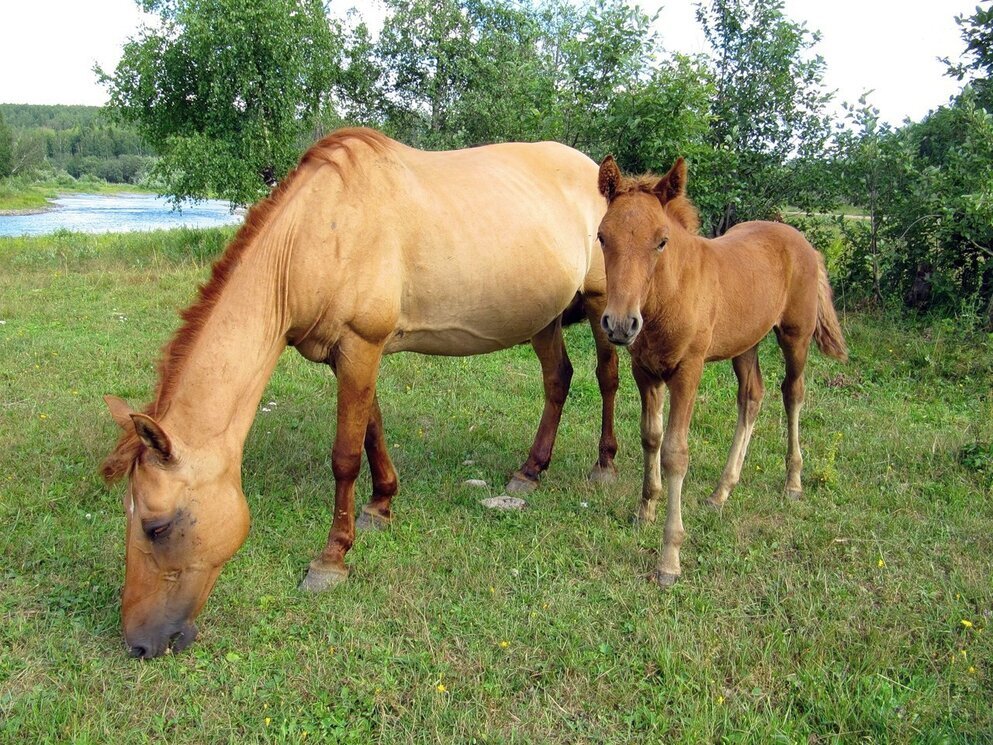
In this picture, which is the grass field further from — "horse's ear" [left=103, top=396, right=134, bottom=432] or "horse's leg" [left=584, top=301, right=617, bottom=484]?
"horse's ear" [left=103, top=396, right=134, bottom=432]

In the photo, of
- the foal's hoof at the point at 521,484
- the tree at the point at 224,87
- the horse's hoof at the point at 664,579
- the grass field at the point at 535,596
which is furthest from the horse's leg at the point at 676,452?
the tree at the point at 224,87

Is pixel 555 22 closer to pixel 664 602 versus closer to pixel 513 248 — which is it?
pixel 513 248

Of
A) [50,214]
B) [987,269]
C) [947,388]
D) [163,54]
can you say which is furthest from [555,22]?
[50,214]

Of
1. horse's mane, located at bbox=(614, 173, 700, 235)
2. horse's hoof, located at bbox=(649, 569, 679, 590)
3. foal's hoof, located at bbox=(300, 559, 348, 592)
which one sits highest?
horse's mane, located at bbox=(614, 173, 700, 235)

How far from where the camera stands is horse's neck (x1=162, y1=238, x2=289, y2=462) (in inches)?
119

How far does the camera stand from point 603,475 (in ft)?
16.3

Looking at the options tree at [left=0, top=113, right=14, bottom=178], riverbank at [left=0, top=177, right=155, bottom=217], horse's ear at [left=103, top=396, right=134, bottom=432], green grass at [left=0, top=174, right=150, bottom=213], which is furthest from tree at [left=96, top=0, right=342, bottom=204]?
tree at [left=0, top=113, right=14, bottom=178]

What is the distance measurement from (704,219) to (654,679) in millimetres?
6855

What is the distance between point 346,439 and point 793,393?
2906mm

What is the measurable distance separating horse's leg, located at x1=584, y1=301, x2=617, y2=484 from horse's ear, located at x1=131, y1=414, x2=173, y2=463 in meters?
2.97

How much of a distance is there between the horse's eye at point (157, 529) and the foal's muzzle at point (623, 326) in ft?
6.61

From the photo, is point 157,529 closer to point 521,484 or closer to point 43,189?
point 521,484

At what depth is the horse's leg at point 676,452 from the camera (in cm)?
362

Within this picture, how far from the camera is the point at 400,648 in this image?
10.1 ft
